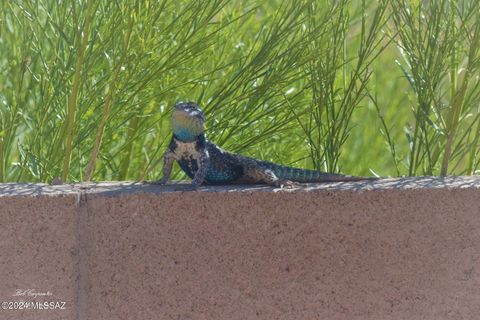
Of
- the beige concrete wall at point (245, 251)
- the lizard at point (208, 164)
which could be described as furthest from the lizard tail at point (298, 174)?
the beige concrete wall at point (245, 251)

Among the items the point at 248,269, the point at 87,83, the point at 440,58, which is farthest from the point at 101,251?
the point at 440,58

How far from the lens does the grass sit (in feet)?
7.91

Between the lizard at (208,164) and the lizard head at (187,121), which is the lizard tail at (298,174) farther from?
the lizard head at (187,121)

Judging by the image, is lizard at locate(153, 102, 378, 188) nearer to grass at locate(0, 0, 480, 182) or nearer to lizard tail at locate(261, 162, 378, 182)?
lizard tail at locate(261, 162, 378, 182)

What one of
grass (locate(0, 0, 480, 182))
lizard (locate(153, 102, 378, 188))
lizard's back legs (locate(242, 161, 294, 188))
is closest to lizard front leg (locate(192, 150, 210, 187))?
lizard (locate(153, 102, 378, 188))

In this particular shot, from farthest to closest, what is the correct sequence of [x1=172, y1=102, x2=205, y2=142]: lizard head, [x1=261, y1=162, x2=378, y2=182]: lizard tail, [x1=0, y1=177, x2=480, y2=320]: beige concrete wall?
[x1=261, y1=162, x2=378, y2=182]: lizard tail, [x1=172, y1=102, x2=205, y2=142]: lizard head, [x1=0, y1=177, x2=480, y2=320]: beige concrete wall

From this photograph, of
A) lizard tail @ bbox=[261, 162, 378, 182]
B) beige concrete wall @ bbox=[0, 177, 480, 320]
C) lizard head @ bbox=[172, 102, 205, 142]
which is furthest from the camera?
lizard tail @ bbox=[261, 162, 378, 182]

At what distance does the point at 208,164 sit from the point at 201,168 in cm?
4

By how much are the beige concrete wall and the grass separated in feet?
0.93

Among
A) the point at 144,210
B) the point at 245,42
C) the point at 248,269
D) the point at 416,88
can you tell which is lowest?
the point at 248,269

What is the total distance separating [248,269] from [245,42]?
3.74 ft

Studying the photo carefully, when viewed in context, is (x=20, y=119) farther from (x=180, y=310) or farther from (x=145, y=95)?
(x=180, y=310)

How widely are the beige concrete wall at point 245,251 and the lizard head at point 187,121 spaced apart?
15 cm

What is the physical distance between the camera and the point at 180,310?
2.12 m
